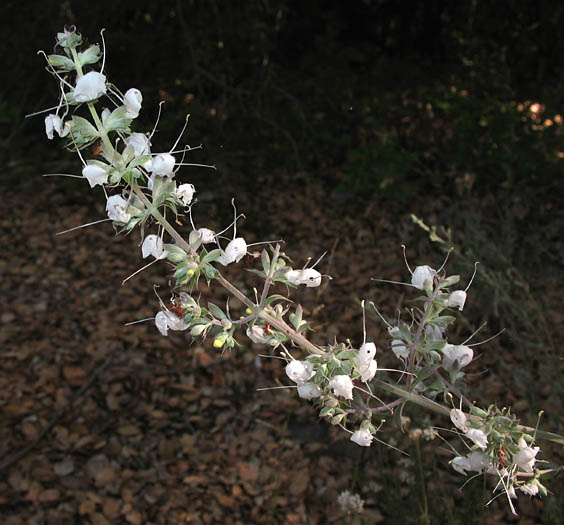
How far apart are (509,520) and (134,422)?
4.44ft

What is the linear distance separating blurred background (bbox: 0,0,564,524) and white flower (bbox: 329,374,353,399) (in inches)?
35.5

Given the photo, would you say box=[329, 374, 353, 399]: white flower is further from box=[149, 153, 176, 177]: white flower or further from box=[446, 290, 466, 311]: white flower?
box=[149, 153, 176, 177]: white flower

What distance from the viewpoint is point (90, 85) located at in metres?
0.84

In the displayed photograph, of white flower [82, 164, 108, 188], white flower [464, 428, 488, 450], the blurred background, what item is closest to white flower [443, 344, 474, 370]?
white flower [464, 428, 488, 450]

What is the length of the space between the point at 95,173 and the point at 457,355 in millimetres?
576

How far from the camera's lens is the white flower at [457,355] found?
3.21ft

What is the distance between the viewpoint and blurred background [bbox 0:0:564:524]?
88.0 inches

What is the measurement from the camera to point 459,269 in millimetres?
2922

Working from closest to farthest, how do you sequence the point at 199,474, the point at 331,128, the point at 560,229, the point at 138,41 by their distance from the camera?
the point at 199,474, the point at 560,229, the point at 138,41, the point at 331,128

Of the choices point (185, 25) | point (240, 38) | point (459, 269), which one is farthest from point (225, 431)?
point (240, 38)

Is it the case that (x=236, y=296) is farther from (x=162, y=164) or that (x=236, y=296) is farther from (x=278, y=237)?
(x=278, y=237)

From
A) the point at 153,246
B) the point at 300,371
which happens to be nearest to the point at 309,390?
the point at 300,371

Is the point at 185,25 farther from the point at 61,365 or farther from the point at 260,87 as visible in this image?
the point at 61,365

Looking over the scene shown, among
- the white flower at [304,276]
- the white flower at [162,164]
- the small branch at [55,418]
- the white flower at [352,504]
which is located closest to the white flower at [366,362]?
the white flower at [304,276]
